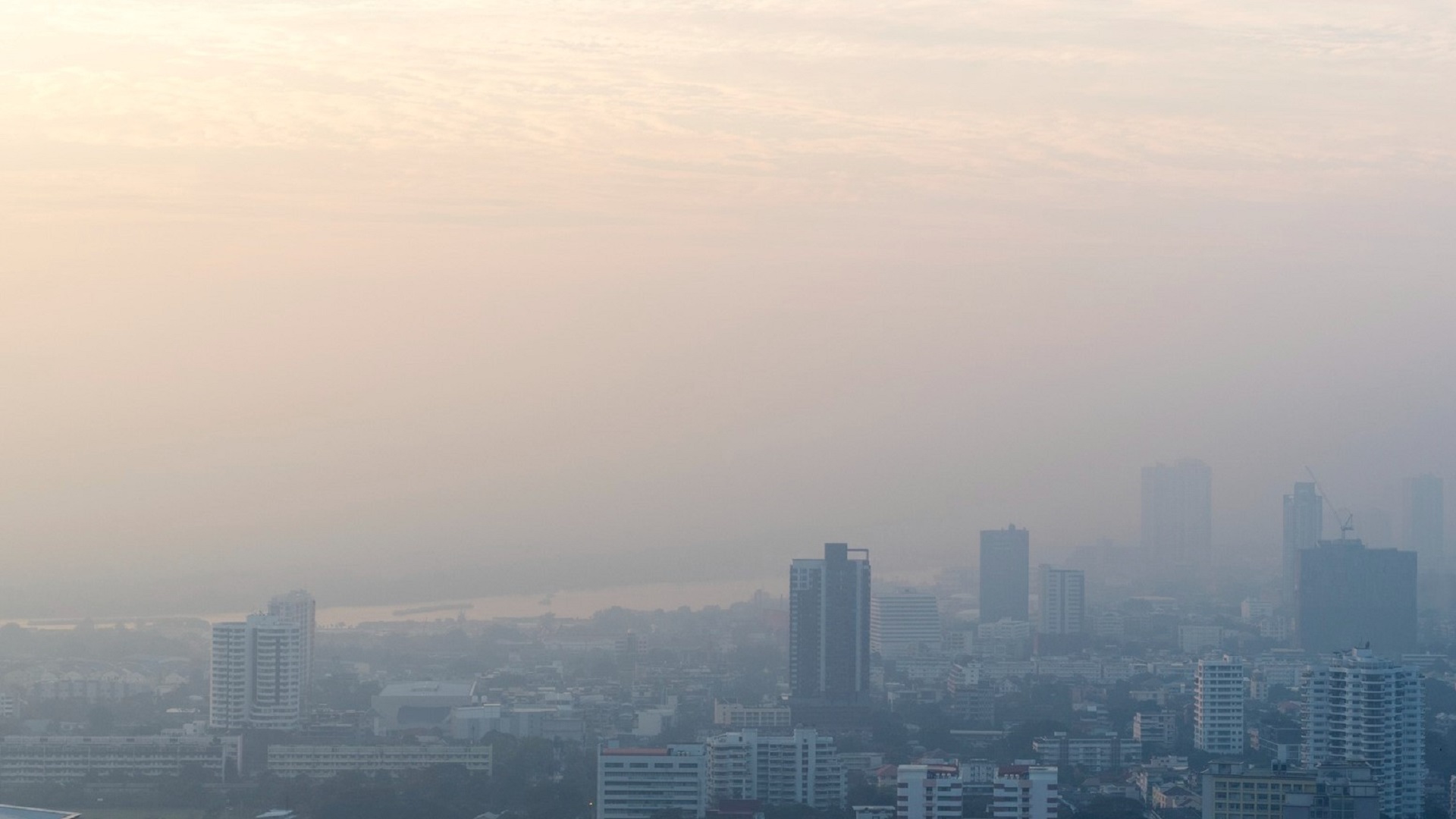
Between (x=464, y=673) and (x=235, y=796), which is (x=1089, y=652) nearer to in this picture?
(x=464, y=673)

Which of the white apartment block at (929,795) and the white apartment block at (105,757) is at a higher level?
the white apartment block at (929,795)

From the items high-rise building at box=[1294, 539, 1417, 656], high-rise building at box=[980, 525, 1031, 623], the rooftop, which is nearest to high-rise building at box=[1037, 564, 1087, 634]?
high-rise building at box=[980, 525, 1031, 623]

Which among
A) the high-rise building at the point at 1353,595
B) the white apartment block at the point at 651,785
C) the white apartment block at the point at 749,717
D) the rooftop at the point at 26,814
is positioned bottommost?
the white apartment block at the point at 749,717

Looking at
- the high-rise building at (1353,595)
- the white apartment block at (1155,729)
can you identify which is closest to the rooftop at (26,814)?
the white apartment block at (1155,729)

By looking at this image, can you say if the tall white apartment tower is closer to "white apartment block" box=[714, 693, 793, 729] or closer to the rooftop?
"white apartment block" box=[714, 693, 793, 729]

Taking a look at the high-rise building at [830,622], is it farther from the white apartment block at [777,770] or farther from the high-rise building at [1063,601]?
the high-rise building at [1063,601]

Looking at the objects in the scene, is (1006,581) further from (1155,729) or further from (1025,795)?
(1025,795)

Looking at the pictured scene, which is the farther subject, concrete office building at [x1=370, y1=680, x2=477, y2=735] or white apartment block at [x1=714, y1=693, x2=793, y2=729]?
concrete office building at [x1=370, y1=680, x2=477, y2=735]
